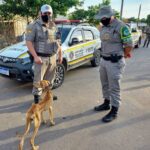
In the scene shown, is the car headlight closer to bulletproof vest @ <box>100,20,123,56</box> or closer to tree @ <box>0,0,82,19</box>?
bulletproof vest @ <box>100,20,123,56</box>

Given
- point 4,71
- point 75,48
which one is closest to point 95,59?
point 75,48

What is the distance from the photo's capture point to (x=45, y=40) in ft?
13.4

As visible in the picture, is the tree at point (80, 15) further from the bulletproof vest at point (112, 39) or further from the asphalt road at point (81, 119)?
the bulletproof vest at point (112, 39)

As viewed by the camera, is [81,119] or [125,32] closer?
[125,32]

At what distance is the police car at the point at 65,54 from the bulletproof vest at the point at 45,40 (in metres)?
0.21

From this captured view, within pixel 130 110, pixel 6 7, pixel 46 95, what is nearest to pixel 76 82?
pixel 130 110

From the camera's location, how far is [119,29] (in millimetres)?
3572

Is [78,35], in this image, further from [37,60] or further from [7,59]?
[37,60]

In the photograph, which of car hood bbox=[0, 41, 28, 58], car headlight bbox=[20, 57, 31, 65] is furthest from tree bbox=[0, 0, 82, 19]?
car headlight bbox=[20, 57, 31, 65]

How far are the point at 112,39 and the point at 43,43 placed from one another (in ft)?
4.20

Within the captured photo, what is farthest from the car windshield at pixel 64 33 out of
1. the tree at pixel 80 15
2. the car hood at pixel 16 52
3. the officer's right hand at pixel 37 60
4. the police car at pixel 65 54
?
the tree at pixel 80 15

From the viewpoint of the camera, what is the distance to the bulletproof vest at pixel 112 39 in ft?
11.9

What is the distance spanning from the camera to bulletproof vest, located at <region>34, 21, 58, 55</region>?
13.2ft

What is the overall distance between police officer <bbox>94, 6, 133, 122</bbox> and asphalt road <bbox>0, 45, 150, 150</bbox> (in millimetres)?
377
